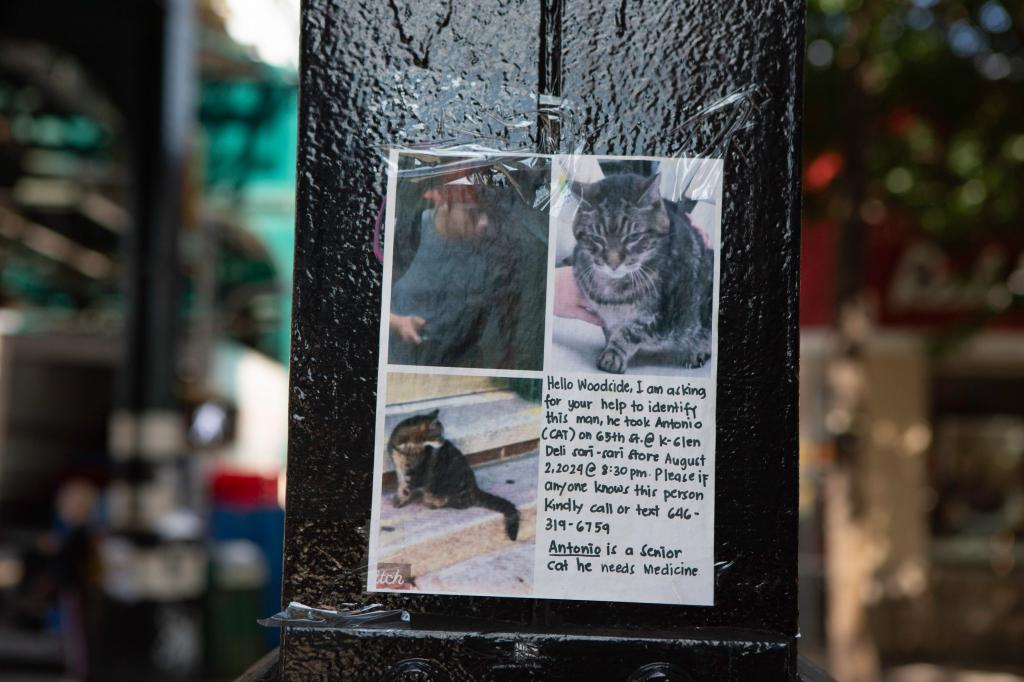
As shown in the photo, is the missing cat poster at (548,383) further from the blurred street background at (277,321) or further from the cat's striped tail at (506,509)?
the blurred street background at (277,321)

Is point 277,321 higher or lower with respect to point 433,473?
higher

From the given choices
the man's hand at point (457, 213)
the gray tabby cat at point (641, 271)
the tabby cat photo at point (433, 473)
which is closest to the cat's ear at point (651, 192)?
the gray tabby cat at point (641, 271)

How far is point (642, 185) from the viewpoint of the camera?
1.85m

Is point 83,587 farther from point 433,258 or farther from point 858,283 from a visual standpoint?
point 433,258

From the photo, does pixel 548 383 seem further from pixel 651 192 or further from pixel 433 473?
pixel 651 192

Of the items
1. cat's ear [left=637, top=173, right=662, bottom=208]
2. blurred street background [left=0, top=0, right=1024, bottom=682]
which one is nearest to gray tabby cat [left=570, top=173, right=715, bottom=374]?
cat's ear [left=637, top=173, right=662, bottom=208]

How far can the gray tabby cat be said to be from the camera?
5.94 feet

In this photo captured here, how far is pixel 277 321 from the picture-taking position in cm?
1557

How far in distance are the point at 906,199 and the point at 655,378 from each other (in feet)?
28.6

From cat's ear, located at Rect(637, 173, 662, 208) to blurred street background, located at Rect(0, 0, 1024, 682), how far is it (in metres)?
5.83

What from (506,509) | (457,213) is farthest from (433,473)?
(457,213)

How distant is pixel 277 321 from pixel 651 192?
14138 mm

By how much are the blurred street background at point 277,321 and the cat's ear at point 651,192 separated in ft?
19.1

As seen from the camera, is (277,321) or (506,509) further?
(277,321)
